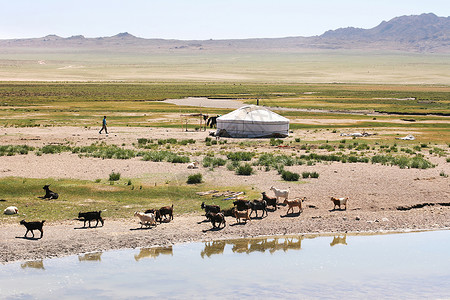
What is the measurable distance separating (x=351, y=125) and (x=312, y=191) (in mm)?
31690

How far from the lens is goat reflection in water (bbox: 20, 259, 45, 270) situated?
568 inches

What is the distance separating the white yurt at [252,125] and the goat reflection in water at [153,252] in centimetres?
2747

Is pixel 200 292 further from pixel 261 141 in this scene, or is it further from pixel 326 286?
pixel 261 141

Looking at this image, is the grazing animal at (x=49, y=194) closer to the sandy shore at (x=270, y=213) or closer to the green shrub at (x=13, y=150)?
the sandy shore at (x=270, y=213)

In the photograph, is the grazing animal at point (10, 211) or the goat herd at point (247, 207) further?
the grazing animal at point (10, 211)

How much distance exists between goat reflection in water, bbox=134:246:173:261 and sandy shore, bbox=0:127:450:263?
0.28 metres

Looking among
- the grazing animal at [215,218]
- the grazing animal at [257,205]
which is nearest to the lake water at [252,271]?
the grazing animal at [215,218]

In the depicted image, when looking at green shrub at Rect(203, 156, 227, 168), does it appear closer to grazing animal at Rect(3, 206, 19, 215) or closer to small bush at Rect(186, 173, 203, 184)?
small bush at Rect(186, 173, 203, 184)

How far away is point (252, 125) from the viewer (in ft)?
143

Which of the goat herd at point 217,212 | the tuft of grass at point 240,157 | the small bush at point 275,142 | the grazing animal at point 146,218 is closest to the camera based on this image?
the goat herd at point 217,212

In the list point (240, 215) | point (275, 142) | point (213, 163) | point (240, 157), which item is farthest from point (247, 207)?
point (275, 142)

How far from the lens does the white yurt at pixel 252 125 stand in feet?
142

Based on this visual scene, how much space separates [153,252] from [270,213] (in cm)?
502

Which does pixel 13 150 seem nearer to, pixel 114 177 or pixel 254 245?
pixel 114 177
